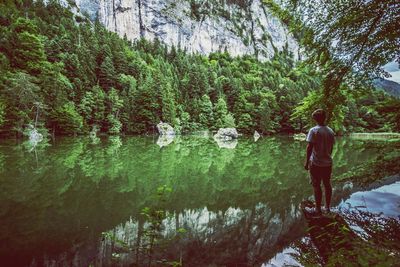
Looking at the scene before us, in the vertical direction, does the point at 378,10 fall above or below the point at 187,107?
below

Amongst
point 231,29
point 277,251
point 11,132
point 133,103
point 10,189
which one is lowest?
point 277,251

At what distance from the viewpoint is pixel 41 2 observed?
237 feet

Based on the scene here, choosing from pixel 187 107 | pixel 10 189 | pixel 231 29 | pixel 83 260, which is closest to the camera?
pixel 83 260

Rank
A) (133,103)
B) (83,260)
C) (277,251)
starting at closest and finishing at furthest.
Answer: (83,260), (277,251), (133,103)

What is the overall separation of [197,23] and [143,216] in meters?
118

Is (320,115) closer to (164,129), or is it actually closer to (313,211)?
(313,211)

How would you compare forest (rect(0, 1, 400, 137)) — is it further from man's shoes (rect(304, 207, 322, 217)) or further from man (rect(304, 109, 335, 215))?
man's shoes (rect(304, 207, 322, 217))

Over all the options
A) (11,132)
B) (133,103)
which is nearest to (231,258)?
(11,132)

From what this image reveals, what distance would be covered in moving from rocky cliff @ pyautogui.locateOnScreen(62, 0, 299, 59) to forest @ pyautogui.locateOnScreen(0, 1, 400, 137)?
25.4 feet

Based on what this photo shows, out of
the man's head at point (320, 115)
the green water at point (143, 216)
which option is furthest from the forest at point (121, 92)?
the green water at point (143, 216)

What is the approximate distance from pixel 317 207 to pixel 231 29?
128996 millimetres

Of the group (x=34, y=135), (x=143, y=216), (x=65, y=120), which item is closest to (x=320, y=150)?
(x=143, y=216)

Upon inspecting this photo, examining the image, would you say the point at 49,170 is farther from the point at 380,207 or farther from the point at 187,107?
the point at 187,107

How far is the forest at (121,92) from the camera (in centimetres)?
741
